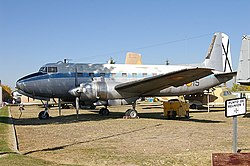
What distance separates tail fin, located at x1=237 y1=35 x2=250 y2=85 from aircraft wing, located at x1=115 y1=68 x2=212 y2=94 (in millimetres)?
2287

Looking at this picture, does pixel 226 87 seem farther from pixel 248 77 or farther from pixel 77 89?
A: pixel 77 89

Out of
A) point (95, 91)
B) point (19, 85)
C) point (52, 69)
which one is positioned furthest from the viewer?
point (52, 69)

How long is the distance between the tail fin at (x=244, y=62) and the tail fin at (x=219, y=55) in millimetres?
7474

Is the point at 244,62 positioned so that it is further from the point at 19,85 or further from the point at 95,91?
the point at 19,85

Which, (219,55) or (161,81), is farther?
(219,55)

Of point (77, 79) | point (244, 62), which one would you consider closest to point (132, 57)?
point (77, 79)

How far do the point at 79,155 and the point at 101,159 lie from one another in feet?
2.37

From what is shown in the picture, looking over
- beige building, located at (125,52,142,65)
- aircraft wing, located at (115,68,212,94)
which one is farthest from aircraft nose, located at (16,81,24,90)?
beige building, located at (125,52,142,65)

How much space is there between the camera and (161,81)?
1744 centimetres

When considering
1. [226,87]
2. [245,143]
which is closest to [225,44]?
[226,87]

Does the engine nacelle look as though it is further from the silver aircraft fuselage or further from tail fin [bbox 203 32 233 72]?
tail fin [bbox 203 32 233 72]

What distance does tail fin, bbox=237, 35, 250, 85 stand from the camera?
17422 mm

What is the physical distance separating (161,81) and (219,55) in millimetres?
10697

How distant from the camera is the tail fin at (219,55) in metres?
25.7
